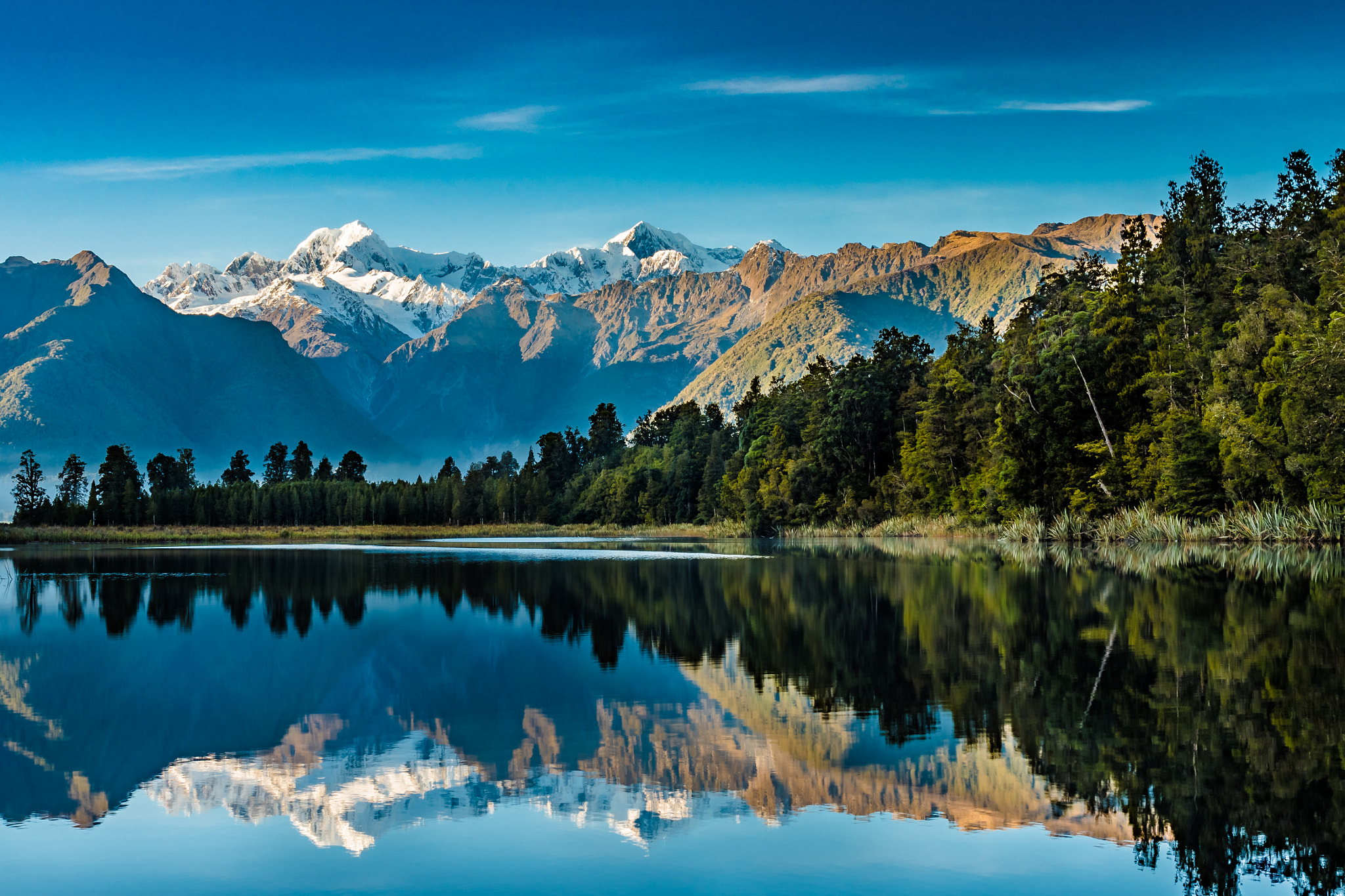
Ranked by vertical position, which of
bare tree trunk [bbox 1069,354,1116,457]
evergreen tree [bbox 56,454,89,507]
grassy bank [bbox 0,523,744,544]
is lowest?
grassy bank [bbox 0,523,744,544]

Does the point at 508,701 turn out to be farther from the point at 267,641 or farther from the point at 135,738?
the point at 267,641

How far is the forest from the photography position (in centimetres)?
5497

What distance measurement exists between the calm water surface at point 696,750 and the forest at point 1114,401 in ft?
88.5

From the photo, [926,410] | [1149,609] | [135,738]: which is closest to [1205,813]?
[135,738]

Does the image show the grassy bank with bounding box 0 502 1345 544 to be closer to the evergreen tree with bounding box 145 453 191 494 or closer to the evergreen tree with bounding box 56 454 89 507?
the evergreen tree with bounding box 145 453 191 494

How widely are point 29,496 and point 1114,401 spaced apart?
6397 inches

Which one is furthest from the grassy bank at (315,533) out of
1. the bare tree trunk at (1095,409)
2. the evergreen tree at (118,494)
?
the bare tree trunk at (1095,409)

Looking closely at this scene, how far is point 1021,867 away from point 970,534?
3223 inches

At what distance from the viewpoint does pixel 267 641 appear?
27234 millimetres

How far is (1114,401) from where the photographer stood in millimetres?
74688

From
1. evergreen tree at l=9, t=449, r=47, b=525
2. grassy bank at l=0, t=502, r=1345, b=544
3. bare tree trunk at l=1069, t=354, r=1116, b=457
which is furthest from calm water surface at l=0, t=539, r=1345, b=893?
evergreen tree at l=9, t=449, r=47, b=525

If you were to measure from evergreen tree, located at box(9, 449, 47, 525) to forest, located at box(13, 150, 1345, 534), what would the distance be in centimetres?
10345

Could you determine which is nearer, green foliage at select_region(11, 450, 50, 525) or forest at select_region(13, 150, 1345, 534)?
forest at select_region(13, 150, 1345, 534)

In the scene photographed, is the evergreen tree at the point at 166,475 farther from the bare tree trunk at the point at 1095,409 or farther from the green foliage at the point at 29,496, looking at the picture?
the bare tree trunk at the point at 1095,409
